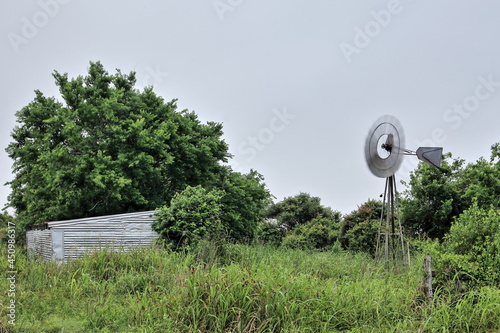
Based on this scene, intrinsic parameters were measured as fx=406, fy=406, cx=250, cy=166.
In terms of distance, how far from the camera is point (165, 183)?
18531 mm

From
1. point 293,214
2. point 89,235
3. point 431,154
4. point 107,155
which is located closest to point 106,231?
point 89,235

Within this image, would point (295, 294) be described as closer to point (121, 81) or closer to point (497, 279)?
point (497, 279)

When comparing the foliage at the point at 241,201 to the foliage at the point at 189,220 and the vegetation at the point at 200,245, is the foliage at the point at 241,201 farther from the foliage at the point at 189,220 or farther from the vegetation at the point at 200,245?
the foliage at the point at 189,220

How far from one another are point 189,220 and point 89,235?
8.26 ft

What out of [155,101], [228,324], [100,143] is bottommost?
[228,324]

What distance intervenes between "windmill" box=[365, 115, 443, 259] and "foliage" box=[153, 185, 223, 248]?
14.0ft

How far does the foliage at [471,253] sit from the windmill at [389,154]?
4769mm

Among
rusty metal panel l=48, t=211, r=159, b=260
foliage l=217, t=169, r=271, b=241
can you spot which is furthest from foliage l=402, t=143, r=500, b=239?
rusty metal panel l=48, t=211, r=159, b=260

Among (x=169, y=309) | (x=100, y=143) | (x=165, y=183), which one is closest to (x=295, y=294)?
(x=169, y=309)

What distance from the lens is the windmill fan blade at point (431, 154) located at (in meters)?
10.5

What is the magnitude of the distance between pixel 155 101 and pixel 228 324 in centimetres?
1550

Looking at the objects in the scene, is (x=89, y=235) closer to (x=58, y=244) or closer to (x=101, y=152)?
(x=58, y=244)

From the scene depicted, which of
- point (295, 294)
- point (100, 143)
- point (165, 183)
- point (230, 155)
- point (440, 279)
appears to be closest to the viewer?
point (295, 294)

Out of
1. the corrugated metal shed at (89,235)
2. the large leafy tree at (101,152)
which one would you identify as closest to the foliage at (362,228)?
the large leafy tree at (101,152)
